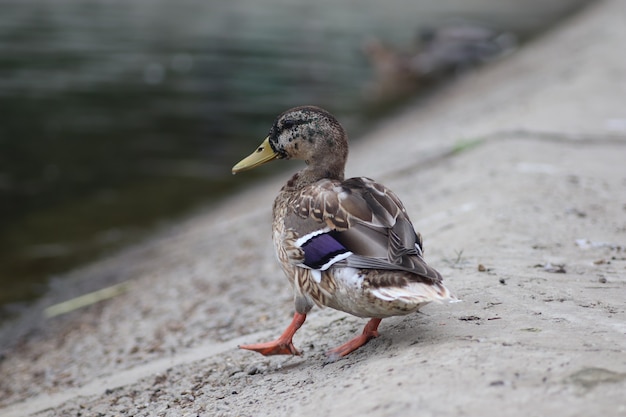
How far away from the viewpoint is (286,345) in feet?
13.6

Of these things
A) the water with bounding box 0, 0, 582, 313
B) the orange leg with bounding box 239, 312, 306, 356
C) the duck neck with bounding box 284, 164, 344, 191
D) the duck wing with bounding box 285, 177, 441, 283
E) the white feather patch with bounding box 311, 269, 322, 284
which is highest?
the water with bounding box 0, 0, 582, 313

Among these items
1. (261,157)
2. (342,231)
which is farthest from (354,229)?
(261,157)

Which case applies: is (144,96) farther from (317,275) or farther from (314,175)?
(317,275)

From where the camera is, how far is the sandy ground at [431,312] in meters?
3.15

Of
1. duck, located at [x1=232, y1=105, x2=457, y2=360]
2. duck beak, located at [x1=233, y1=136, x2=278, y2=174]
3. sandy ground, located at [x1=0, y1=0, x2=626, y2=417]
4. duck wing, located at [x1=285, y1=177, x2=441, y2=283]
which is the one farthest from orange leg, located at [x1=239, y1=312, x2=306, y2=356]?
duck beak, located at [x1=233, y1=136, x2=278, y2=174]

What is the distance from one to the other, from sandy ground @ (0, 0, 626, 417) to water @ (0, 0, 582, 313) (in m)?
1.14

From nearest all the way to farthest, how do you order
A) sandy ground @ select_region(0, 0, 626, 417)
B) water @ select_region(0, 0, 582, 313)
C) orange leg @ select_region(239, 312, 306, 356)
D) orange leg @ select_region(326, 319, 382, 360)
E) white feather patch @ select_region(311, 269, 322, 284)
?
sandy ground @ select_region(0, 0, 626, 417)
white feather patch @ select_region(311, 269, 322, 284)
orange leg @ select_region(326, 319, 382, 360)
orange leg @ select_region(239, 312, 306, 356)
water @ select_region(0, 0, 582, 313)

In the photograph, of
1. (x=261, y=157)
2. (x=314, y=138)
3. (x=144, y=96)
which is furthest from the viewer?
(x=144, y=96)

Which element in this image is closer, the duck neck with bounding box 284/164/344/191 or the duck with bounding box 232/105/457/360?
the duck with bounding box 232/105/457/360

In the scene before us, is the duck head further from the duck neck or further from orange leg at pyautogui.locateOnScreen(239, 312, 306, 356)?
orange leg at pyautogui.locateOnScreen(239, 312, 306, 356)

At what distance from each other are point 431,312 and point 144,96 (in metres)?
13.4

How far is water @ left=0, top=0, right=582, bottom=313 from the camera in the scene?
1067 cm

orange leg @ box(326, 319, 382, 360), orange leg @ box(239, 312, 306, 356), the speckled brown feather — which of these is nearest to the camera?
the speckled brown feather

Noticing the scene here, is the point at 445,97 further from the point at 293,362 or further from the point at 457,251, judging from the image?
the point at 293,362
